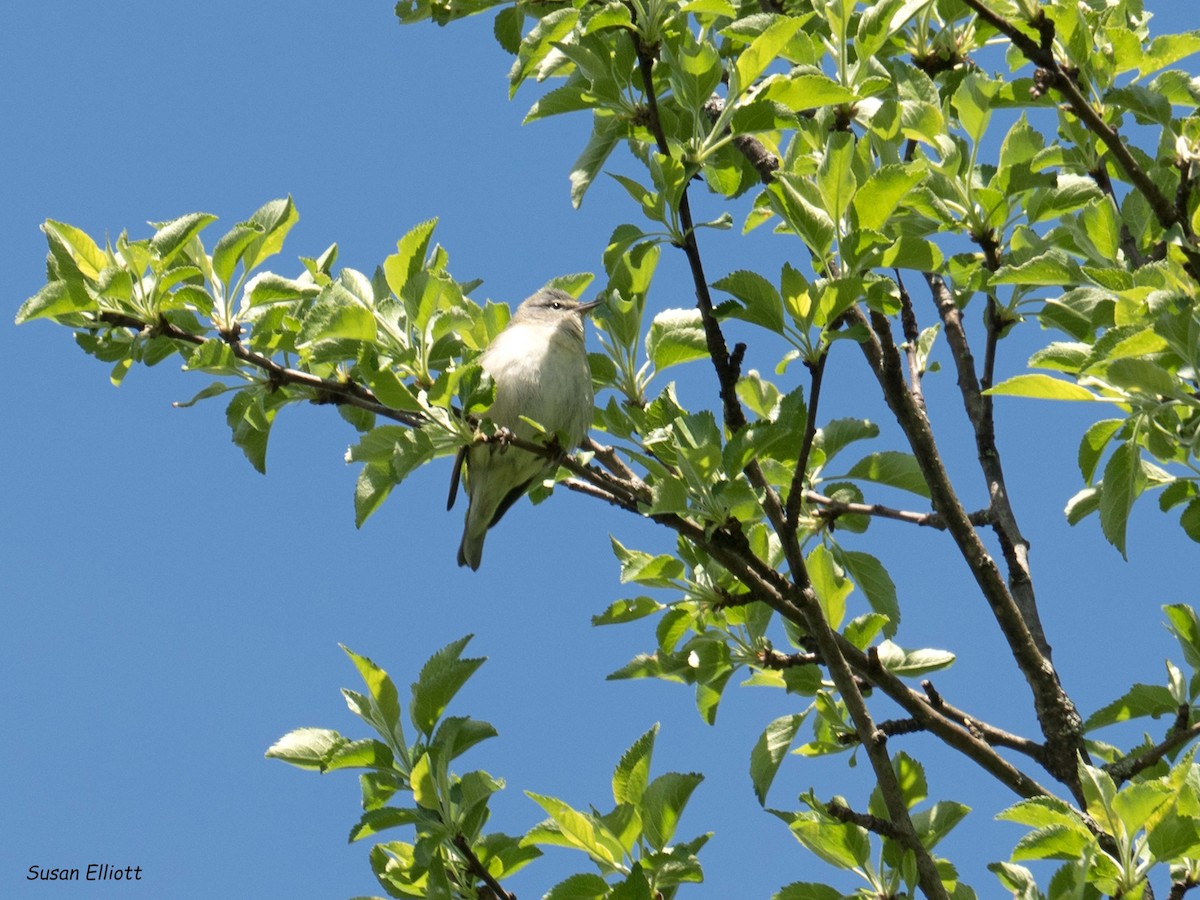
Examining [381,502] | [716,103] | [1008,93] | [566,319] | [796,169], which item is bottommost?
[381,502]

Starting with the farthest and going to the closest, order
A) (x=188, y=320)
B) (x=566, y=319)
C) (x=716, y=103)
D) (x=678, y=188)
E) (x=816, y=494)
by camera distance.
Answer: (x=566, y=319) → (x=716, y=103) → (x=816, y=494) → (x=188, y=320) → (x=678, y=188)

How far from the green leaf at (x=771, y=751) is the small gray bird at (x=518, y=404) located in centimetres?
199

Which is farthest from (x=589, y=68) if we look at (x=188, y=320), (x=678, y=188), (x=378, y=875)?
(x=378, y=875)

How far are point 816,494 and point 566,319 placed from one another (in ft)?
10.7

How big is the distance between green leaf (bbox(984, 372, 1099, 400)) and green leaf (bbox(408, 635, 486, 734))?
1.75 metres

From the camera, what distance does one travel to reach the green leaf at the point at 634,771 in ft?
12.8

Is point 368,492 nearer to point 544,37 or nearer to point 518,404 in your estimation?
point 544,37

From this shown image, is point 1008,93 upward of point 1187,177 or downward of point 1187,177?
upward

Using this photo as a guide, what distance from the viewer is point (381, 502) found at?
Result: 4.25 metres

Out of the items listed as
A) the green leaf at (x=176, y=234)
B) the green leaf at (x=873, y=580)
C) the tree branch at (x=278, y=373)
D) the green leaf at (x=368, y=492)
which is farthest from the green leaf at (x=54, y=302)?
the green leaf at (x=873, y=580)

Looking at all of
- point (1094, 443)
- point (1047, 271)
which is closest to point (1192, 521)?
point (1094, 443)

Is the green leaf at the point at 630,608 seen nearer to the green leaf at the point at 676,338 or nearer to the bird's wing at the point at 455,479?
the green leaf at the point at 676,338

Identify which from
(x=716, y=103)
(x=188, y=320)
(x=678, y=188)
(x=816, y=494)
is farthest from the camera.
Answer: (x=716, y=103)

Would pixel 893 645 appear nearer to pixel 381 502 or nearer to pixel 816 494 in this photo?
pixel 816 494
